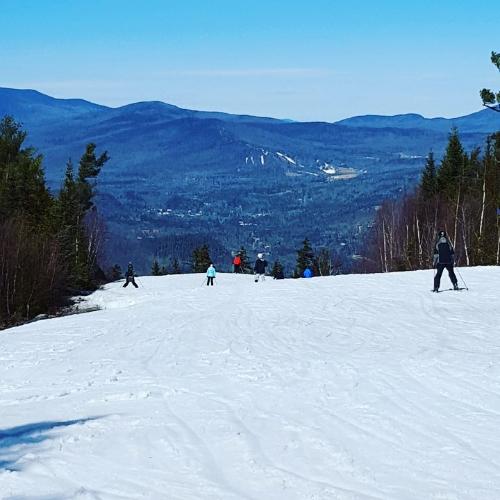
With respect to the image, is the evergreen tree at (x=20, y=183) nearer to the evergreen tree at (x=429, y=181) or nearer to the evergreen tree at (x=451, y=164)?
the evergreen tree at (x=451, y=164)

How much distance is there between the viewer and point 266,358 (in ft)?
43.3

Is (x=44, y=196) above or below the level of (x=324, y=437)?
above

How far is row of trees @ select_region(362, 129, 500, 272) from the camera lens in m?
56.7

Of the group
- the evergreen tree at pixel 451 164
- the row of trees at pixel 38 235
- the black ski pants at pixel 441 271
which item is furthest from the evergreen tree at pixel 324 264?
the black ski pants at pixel 441 271

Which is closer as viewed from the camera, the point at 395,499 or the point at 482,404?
the point at 395,499

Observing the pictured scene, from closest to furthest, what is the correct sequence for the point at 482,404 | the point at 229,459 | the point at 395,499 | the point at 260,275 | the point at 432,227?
the point at 395,499 < the point at 229,459 < the point at 482,404 < the point at 260,275 < the point at 432,227

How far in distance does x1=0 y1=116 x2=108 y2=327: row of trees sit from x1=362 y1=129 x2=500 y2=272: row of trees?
81.0 feet

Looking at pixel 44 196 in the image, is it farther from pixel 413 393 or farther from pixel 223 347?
pixel 413 393

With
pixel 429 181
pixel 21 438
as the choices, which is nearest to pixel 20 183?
pixel 429 181

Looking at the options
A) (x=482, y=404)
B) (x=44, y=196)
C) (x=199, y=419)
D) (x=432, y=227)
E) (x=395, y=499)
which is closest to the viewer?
(x=395, y=499)

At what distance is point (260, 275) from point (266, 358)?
2305cm

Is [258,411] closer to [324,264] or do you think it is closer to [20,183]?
[20,183]

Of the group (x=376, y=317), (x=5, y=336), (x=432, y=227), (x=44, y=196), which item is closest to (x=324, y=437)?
(x=376, y=317)

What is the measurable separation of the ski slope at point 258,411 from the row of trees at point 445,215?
33.4 meters
